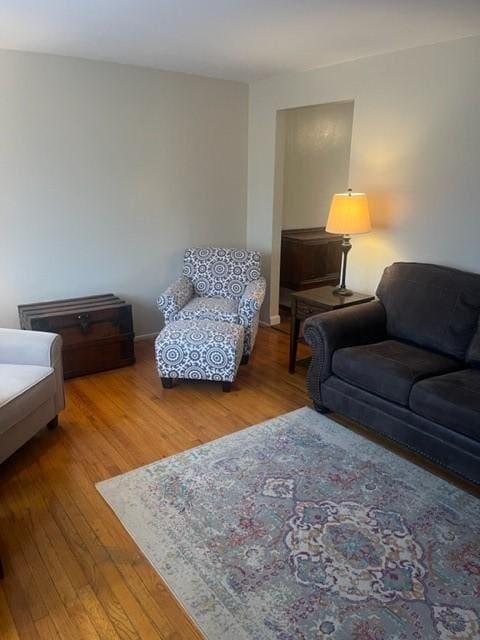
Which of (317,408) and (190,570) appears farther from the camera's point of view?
(317,408)

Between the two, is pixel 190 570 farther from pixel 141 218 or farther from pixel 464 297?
pixel 141 218

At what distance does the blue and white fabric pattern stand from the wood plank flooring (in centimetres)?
16

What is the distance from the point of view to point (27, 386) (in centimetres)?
246

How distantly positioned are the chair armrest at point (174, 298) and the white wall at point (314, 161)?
1.86 metres

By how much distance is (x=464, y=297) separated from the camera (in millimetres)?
2857

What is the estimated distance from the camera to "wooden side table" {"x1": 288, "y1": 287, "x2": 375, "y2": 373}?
11.2ft

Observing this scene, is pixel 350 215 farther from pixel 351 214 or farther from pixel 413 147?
pixel 413 147

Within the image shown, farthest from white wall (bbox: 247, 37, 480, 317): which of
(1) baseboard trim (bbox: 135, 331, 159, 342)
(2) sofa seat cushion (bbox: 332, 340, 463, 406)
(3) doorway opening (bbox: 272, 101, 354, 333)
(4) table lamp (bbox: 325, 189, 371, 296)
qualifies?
(1) baseboard trim (bbox: 135, 331, 159, 342)

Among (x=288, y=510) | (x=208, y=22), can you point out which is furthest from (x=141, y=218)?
(x=288, y=510)

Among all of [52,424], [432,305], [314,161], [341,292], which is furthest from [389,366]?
[314,161]

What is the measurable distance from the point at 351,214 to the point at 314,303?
2.27 ft

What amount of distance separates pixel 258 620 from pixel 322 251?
159 inches

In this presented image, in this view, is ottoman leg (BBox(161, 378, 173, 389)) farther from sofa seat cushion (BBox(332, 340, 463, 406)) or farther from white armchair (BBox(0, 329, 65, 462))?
sofa seat cushion (BBox(332, 340, 463, 406))

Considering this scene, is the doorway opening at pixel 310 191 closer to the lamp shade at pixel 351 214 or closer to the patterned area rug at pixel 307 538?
the lamp shade at pixel 351 214
